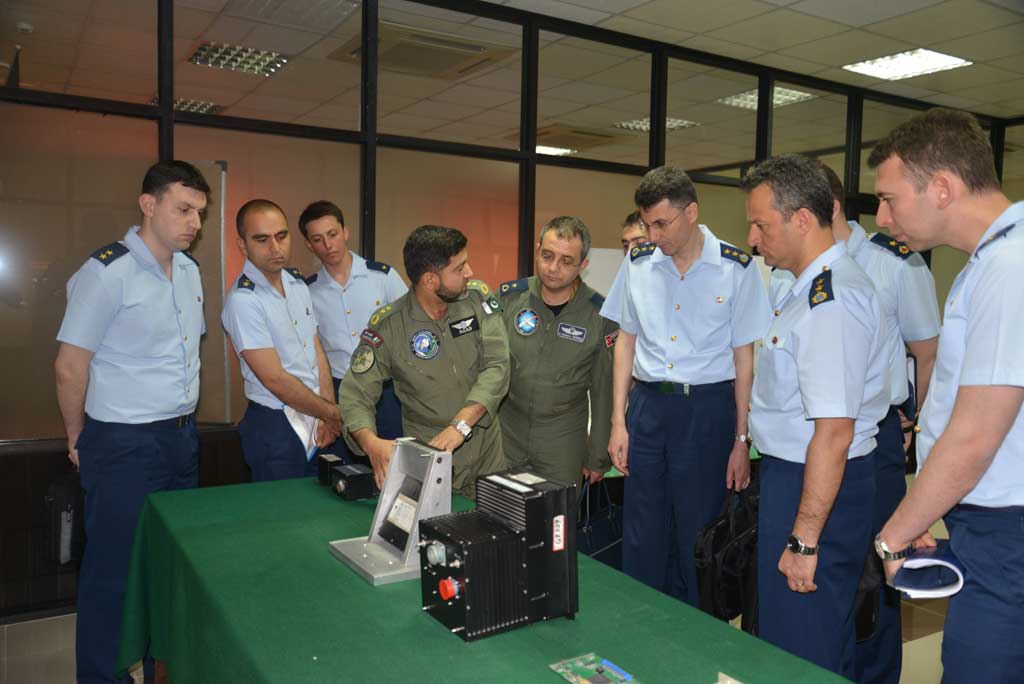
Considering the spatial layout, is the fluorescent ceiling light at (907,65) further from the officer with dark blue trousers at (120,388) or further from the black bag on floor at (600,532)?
the officer with dark blue trousers at (120,388)

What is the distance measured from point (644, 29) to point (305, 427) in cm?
362

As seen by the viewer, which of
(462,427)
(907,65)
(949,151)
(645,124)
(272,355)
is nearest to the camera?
(949,151)

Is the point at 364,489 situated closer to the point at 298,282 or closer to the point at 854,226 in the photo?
the point at 298,282

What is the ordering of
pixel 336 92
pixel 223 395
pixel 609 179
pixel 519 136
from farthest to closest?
pixel 609 179, pixel 519 136, pixel 336 92, pixel 223 395

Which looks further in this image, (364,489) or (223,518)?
(364,489)

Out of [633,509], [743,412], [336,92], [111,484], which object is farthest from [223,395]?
[743,412]

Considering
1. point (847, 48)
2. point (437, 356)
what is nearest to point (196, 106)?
point (437, 356)

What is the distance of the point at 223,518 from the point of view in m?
2.12

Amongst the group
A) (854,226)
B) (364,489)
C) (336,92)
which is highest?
(336,92)

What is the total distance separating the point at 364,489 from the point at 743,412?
139 cm

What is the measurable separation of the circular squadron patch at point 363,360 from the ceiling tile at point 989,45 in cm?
484

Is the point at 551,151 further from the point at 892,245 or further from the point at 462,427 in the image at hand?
the point at 462,427

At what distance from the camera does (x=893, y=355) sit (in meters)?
2.37

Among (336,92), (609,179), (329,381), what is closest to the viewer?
(329,381)
